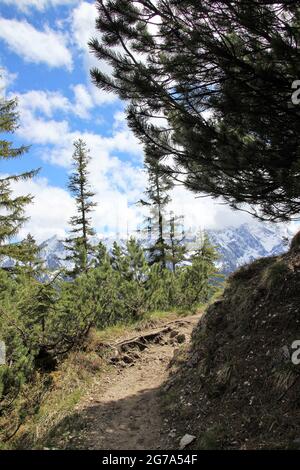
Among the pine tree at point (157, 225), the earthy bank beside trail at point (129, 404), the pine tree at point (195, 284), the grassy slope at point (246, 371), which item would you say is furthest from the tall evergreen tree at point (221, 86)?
the pine tree at point (157, 225)

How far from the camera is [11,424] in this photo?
7.78m

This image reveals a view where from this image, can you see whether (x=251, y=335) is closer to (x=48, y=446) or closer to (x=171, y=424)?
(x=171, y=424)

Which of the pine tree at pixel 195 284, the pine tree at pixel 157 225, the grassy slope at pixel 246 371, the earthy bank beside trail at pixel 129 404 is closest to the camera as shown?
the grassy slope at pixel 246 371

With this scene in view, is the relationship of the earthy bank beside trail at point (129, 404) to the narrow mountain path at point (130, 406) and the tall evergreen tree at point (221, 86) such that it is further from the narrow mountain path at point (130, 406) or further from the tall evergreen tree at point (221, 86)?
the tall evergreen tree at point (221, 86)

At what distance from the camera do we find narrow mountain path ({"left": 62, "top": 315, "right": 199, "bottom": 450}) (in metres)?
6.88

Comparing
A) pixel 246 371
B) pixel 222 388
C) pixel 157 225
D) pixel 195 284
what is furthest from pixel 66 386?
pixel 157 225

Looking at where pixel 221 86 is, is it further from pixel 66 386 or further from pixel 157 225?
pixel 157 225

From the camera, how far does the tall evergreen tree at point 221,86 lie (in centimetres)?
612

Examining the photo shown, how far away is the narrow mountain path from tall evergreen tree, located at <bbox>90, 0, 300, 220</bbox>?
177 inches

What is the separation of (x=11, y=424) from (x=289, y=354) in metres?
5.39

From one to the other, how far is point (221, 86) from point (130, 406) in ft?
21.2

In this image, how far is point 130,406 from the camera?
8367 mm

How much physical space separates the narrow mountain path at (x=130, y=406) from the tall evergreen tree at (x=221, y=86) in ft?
14.8
